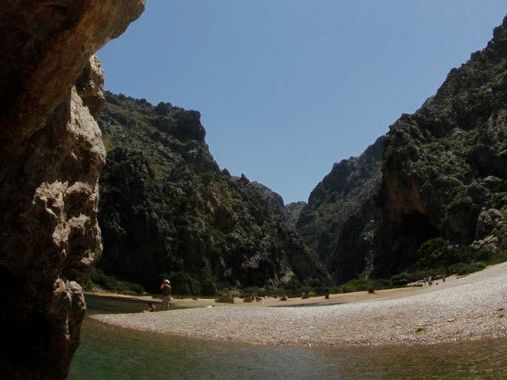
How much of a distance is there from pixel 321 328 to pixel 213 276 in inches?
3685

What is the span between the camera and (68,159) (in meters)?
11.9

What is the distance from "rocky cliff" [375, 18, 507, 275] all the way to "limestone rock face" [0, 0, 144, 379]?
55.6 m

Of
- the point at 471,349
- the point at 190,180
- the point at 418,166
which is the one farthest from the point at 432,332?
the point at 190,180

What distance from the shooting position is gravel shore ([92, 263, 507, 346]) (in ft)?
73.5

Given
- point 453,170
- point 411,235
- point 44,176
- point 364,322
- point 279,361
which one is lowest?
point 279,361

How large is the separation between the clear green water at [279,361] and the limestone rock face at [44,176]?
394cm

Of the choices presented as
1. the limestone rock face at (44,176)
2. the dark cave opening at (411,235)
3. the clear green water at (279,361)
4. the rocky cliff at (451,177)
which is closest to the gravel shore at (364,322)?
the clear green water at (279,361)

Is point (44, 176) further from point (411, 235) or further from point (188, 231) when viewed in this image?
point (188, 231)

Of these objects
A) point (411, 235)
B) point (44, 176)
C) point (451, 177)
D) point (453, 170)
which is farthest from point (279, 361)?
point (411, 235)

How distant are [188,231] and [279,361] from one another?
338 feet

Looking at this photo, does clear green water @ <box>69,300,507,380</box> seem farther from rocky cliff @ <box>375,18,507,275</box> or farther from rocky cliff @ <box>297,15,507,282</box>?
rocky cliff @ <box>375,18,507,275</box>

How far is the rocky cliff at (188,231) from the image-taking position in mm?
111875

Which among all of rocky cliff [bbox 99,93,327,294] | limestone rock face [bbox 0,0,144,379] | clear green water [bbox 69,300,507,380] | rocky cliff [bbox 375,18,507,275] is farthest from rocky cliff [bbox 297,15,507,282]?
limestone rock face [bbox 0,0,144,379]

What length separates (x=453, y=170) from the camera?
85.9 meters
